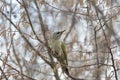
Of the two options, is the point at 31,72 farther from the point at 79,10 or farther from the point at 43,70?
the point at 79,10

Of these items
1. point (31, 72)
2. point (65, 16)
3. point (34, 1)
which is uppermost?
point (34, 1)

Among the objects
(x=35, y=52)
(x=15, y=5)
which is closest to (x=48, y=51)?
(x=35, y=52)

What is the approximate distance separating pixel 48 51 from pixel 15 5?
0.84m

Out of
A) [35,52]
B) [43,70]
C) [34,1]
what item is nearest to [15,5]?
[34,1]

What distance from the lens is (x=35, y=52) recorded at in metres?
4.07

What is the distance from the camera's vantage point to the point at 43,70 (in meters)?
4.43

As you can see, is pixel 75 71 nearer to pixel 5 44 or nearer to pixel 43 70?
pixel 43 70

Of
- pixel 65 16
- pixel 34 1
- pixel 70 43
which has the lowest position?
pixel 70 43

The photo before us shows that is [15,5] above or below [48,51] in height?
above

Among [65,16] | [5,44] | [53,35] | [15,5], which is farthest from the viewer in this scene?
[65,16]

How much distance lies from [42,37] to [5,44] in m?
0.59

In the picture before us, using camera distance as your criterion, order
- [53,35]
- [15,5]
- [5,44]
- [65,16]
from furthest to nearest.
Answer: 1. [65,16]
2. [53,35]
3. [15,5]
4. [5,44]

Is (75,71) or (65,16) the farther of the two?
(65,16)

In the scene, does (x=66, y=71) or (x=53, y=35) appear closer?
(x=66, y=71)
